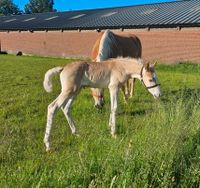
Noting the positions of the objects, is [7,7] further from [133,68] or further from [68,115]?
[68,115]

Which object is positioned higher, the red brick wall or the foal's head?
the red brick wall

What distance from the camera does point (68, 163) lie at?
5359 millimetres

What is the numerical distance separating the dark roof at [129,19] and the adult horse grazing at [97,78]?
24.5 meters

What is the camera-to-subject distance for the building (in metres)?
33.4

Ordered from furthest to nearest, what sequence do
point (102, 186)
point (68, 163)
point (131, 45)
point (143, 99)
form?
point (131, 45)
point (143, 99)
point (68, 163)
point (102, 186)

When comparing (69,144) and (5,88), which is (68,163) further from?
(5,88)

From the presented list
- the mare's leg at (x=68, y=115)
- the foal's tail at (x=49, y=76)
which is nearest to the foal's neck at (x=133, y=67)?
the mare's leg at (x=68, y=115)

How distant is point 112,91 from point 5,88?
699 cm

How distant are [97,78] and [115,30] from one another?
101 ft

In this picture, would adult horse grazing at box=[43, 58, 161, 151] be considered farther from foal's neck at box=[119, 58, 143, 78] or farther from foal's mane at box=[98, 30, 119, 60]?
foal's mane at box=[98, 30, 119, 60]

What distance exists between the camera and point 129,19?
127 ft

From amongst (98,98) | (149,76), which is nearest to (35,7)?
(98,98)

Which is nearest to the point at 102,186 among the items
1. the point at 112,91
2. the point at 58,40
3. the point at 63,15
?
the point at 112,91

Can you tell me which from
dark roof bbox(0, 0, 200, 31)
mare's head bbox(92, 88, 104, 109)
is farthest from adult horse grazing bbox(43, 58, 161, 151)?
dark roof bbox(0, 0, 200, 31)
